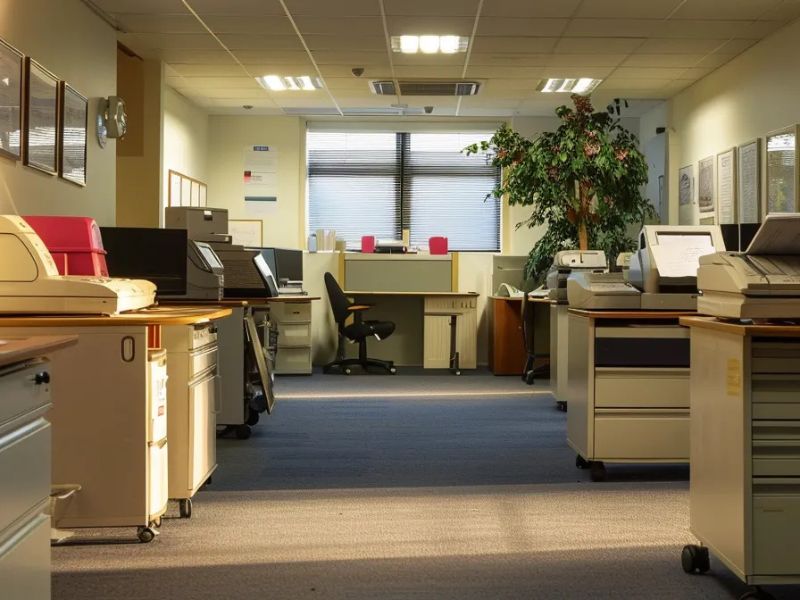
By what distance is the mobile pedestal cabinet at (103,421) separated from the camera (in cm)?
304

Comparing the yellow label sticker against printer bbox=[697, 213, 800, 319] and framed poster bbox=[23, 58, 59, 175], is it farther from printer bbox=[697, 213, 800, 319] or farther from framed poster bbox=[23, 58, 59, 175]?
framed poster bbox=[23, 58, 59, 175]

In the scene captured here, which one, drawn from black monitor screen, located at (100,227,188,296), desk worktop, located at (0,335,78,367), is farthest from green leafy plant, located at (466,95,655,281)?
desk worktop, located at (0,335,78,367)

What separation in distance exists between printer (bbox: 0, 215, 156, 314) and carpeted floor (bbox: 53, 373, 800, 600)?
0.84 metres

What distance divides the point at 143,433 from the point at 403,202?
24.5 ft

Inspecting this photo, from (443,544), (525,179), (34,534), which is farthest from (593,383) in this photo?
(525,179)

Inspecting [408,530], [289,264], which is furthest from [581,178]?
[408,530]

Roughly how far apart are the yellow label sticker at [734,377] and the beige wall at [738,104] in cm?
396

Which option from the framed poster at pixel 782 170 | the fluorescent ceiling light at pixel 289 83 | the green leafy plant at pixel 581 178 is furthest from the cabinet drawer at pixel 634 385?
the fluorescent ceiling light at pixel 289 83

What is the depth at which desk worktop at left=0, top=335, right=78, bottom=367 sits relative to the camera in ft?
5.69

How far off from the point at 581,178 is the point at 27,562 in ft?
22.2

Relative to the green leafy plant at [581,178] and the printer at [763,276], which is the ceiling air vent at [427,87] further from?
the printer at [763,276]

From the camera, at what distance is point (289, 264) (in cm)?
894

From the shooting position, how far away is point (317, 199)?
33.7 feet

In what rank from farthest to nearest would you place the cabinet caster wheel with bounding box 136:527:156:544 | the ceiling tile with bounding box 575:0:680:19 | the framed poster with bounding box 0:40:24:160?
the ceiling tile with bounding box 575:0:680:19
the framed poster with bounding box 0:40:24:160
the cabinet caster wheel with bounding box 136:527:156:544
